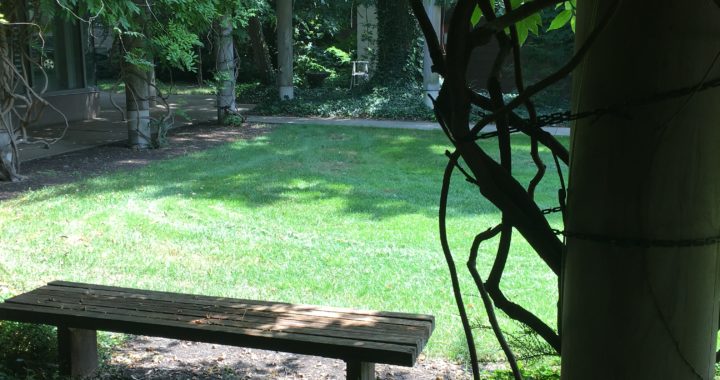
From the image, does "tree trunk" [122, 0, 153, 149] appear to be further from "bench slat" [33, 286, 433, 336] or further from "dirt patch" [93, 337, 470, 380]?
"bench slat" [33, 286, 433, 336]

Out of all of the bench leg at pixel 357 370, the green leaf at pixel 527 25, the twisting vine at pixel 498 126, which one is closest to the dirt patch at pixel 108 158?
the bench leg at pixel 357 370

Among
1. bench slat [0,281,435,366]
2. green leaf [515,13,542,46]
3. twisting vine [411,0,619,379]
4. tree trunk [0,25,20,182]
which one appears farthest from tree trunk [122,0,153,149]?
twisting vine [411,0,619,379]

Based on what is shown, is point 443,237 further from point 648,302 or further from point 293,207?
point 293,207

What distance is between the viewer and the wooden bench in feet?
11.5

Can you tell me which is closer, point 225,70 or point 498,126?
point 498,126

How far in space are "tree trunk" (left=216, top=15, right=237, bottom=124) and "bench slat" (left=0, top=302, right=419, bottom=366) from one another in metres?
11.5

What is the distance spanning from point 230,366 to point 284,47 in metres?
16.0

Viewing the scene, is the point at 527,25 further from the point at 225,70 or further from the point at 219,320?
the point at 225,70

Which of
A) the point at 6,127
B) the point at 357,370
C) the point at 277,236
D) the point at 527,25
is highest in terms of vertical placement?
the point at 527,25

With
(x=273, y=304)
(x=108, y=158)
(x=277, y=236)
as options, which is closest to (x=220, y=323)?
(x=273, y=304)

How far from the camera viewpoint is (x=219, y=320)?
12.6ft

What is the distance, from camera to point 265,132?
15719 millimetres

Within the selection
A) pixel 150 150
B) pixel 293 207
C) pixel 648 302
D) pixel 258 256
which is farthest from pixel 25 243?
pixel 648 302

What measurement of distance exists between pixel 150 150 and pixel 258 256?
23.2 feet
